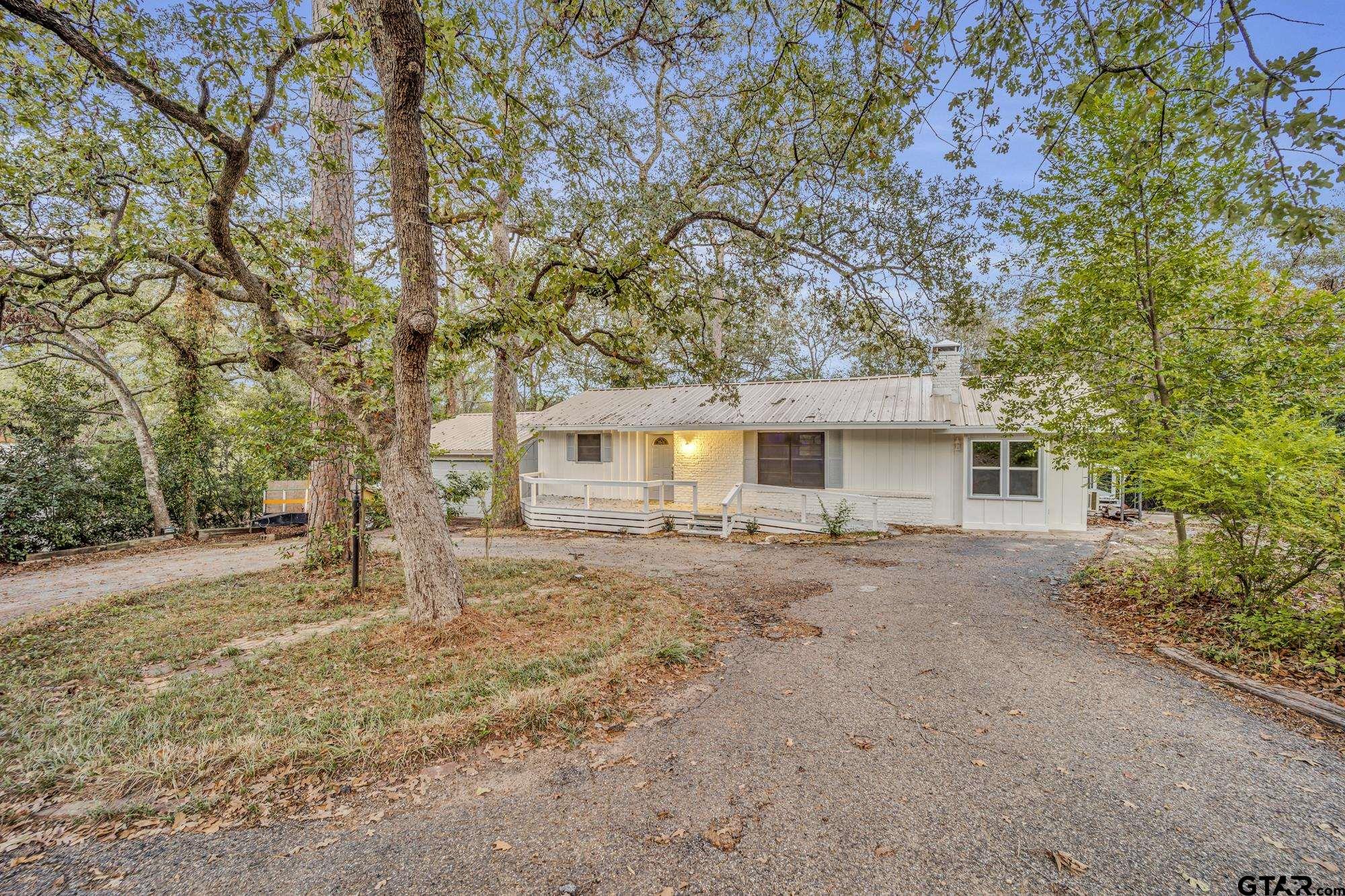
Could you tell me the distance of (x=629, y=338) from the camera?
6.82m

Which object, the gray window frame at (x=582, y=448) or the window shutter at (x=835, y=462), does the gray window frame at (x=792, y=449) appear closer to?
the window shutter at (x=835, y=462)

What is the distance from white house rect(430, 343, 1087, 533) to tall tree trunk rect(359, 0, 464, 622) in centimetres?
619

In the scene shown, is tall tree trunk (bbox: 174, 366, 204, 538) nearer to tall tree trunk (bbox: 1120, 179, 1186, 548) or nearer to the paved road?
the paved road

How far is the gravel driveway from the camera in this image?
2.16 meters

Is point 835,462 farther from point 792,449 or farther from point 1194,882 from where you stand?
point 1194,882

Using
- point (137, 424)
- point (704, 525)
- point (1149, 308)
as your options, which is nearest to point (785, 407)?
point (704, 525)

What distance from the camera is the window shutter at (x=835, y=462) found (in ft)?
41.2

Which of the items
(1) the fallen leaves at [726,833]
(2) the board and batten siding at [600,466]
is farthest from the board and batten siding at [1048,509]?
(1) the fallen leaves at [726,833]

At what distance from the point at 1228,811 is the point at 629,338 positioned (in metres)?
6.24

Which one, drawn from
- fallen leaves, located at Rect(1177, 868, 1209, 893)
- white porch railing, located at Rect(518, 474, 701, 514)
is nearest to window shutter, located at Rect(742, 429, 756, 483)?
white porch railing, located at Rect(518, 474, 701, 514)

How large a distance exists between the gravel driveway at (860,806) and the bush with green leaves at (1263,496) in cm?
138

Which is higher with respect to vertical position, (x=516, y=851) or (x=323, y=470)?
(x=323, y=470)

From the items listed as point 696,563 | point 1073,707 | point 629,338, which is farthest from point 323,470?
point 1073,707

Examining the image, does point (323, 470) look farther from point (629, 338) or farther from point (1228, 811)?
point (1228, 811)
